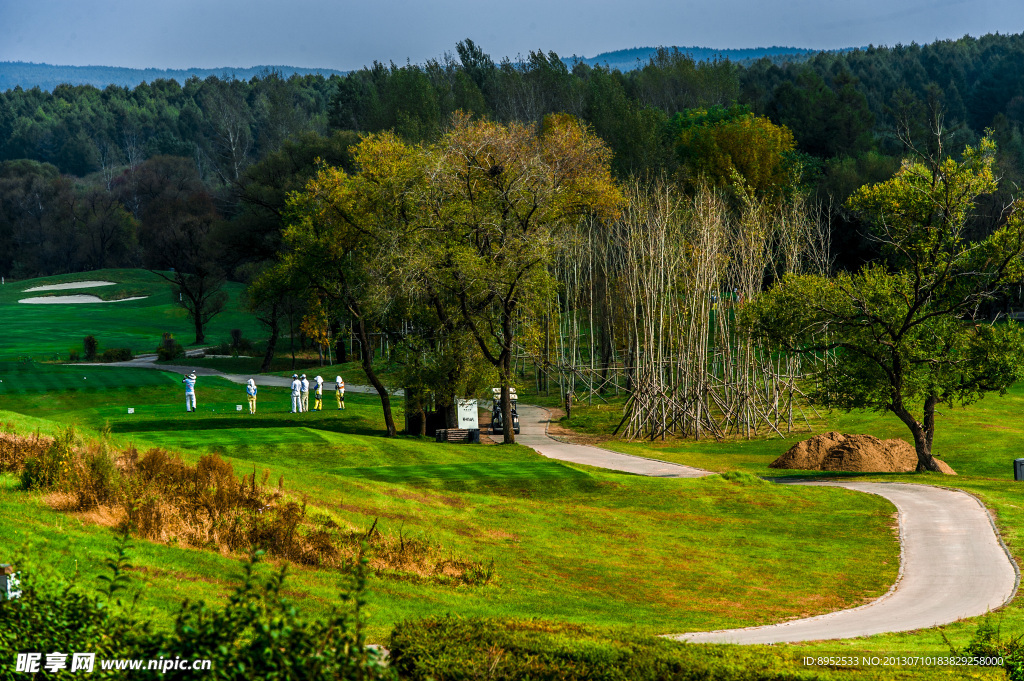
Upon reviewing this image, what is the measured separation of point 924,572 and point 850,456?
47.4 feet

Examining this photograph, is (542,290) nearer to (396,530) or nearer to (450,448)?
(450,448)

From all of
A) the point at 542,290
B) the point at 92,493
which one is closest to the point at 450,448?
the point at 542,290

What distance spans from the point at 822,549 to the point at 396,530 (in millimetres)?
9593

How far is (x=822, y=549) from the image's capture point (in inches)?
832

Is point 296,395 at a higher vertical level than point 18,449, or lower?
lower

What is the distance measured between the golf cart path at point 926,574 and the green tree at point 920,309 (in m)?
3.43

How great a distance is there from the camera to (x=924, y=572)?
62.3 feet

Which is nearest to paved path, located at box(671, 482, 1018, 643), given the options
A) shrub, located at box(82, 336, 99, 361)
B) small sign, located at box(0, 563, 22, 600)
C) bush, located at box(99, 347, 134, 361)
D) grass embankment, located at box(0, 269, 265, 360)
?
small sign, located at box(0, 563, 22, 600)

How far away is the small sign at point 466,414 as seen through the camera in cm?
3831

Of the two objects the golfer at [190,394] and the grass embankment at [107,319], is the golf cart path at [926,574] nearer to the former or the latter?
the golfer at [190,394]

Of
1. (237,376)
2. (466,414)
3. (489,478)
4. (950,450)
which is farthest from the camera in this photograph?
(237,376)

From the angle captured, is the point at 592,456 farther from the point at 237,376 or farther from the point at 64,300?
the point at 64,300

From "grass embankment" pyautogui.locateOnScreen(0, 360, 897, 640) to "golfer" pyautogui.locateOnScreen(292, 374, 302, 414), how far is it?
8.04m

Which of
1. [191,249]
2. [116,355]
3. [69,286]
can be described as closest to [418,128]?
[191,249]
